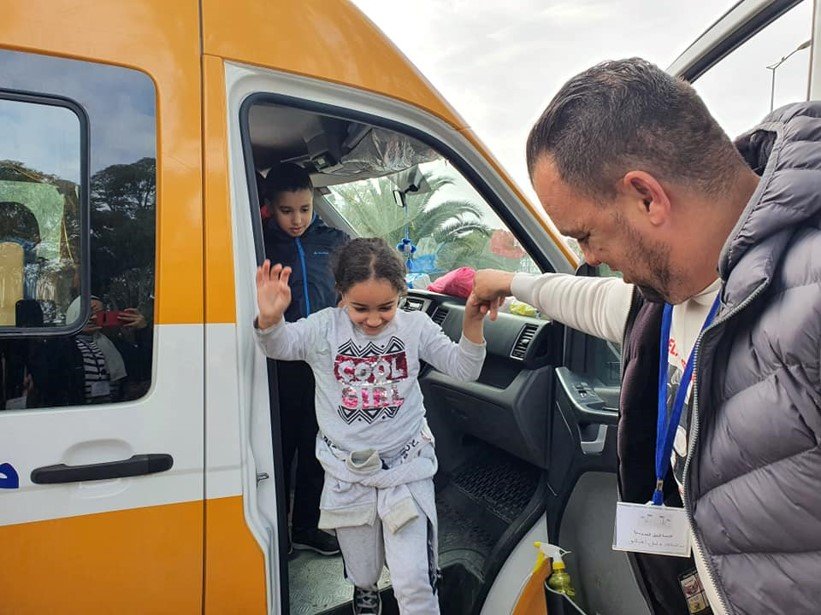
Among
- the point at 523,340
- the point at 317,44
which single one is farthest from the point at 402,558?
the point at 317,44

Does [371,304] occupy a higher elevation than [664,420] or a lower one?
higher

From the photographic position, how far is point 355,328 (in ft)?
6.35

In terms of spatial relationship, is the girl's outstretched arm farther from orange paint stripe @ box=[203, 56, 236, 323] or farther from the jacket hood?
the jacket hood

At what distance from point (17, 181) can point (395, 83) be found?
1.05 meters

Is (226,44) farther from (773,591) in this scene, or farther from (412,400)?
(773,591)

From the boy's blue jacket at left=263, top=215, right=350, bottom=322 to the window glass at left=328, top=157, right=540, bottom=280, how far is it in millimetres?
288

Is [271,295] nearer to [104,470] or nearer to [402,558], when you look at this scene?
[104,470]

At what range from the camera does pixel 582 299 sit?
1.70m

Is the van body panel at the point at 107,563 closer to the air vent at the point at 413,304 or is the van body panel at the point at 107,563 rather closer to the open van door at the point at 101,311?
the open van door at the point at 101,311

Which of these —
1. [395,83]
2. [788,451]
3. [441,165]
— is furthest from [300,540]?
[788,451]

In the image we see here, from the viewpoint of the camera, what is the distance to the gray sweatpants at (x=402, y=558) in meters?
1.79

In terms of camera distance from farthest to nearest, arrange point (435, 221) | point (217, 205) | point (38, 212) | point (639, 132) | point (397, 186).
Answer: point (397, 186), point (435, 221), point (217, 205), point (38, 212), point (639, 132)

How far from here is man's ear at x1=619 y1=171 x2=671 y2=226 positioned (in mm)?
1039

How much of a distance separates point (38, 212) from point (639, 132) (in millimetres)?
1330
